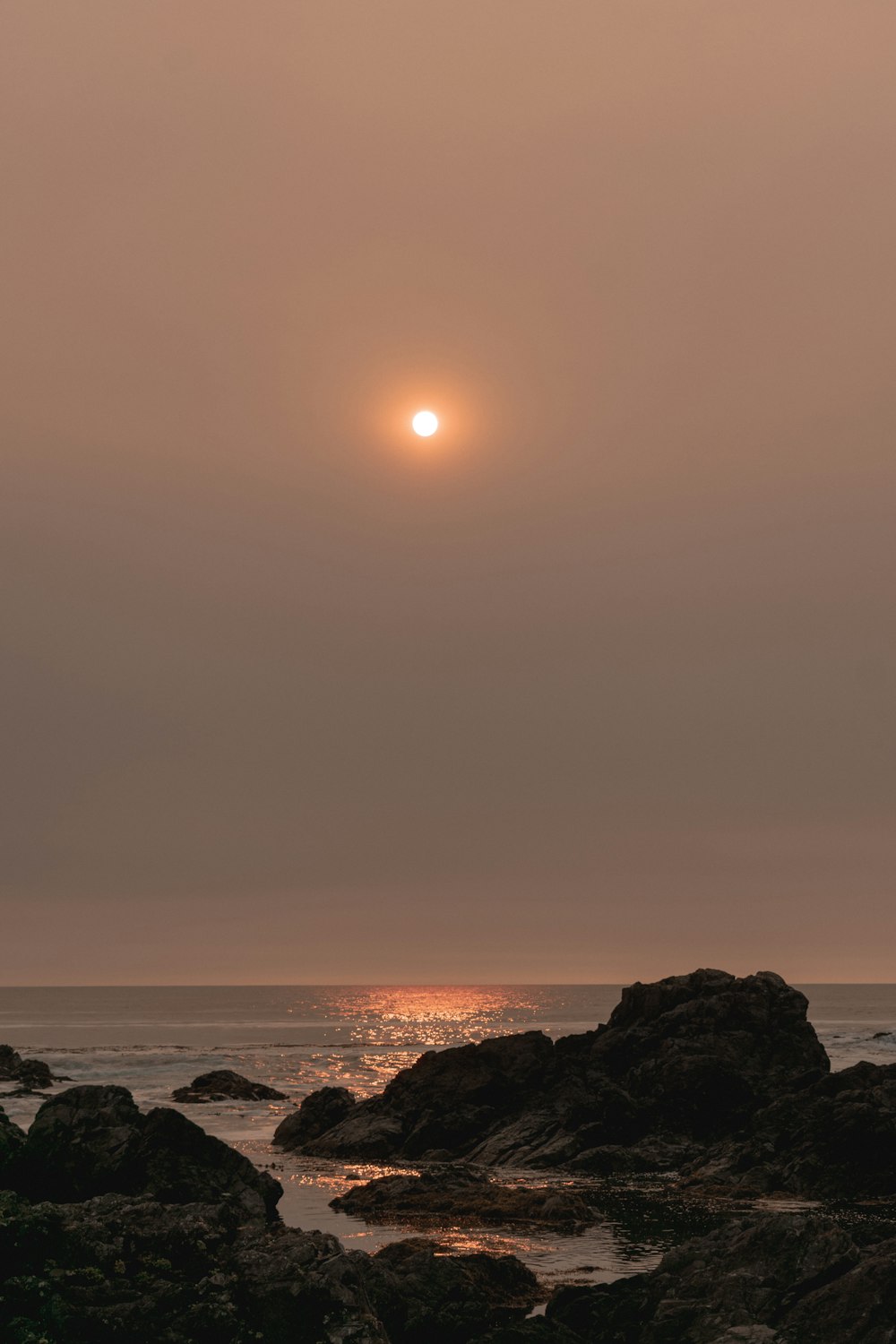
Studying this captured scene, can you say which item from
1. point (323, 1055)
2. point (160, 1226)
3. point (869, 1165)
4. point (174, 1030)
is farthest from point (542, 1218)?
point (174, 1030)

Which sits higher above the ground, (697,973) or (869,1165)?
(697,973)

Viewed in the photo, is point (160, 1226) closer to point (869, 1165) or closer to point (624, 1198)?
point (624, 1198)

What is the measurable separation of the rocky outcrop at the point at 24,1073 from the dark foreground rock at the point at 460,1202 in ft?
152

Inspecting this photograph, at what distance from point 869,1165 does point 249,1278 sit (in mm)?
27562

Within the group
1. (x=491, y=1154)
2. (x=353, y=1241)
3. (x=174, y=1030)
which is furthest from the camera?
(x=174, y=1030)

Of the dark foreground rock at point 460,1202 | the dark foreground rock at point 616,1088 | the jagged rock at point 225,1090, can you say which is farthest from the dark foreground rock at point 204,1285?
the jagged rock at point 225,1090

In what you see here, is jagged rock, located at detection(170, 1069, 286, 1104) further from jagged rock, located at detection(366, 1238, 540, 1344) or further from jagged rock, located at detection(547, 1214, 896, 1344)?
jagged rock, located at detection(547, 1214, 896, 1344)

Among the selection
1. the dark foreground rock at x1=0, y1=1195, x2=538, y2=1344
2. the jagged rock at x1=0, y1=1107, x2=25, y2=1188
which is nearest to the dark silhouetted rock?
the jagged rock at x1=0, y1=1107, x2=25, y2=1188

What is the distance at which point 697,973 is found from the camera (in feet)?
199

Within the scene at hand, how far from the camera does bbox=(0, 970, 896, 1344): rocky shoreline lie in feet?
60.9

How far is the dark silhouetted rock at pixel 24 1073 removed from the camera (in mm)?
80312

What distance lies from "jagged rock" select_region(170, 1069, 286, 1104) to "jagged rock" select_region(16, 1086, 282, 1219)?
1760 inches

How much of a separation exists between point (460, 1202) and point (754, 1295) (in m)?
17.7

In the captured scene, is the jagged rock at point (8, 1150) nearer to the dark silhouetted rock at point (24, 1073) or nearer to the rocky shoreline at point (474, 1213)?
the rocky shoreline at point (474, 1213)
